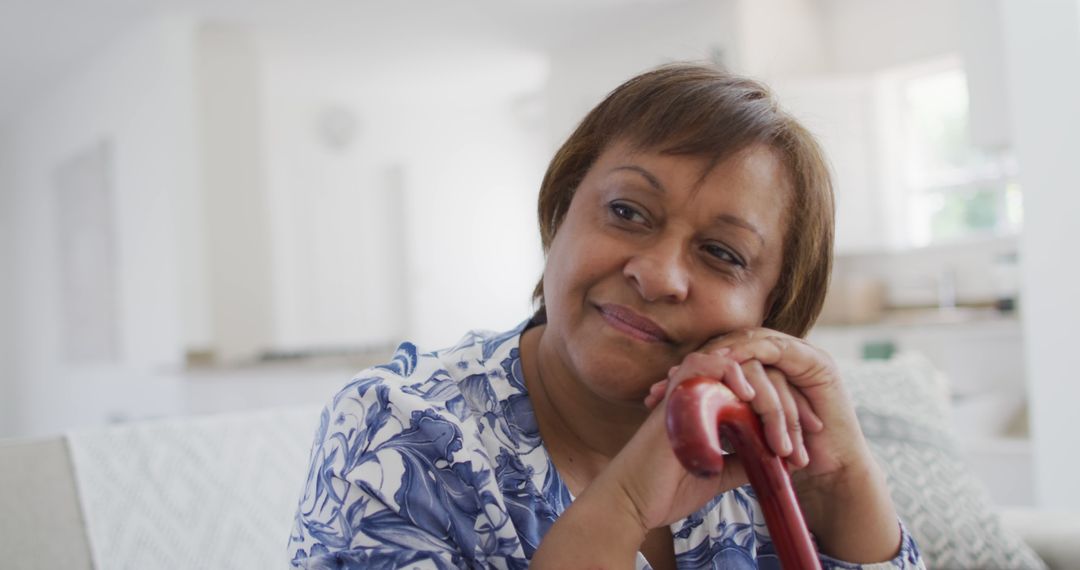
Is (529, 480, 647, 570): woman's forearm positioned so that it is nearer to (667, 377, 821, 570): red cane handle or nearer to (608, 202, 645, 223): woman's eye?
(667, 377, 821, 570): red cane handle

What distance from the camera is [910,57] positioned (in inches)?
205

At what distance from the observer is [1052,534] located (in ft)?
5.23

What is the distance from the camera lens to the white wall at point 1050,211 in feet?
8.18

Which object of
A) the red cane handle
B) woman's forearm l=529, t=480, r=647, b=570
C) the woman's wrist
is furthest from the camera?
the woman's wrist

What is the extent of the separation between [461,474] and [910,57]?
5114mm

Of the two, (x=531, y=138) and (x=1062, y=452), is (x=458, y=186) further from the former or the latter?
(x=1062, y=452)

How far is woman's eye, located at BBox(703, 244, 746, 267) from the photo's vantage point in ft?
2.93

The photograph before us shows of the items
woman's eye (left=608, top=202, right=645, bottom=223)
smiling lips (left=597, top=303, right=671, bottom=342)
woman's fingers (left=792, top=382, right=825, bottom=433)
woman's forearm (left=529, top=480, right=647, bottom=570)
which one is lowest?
woman's forearm (left=529, top=480, right=647, bottom=570)

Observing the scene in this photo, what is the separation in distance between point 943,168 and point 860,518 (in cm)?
490

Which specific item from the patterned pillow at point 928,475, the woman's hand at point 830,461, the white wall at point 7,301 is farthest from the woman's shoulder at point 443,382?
the white wall at point 7,301

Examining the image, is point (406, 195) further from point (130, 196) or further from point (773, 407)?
point (773, 407)

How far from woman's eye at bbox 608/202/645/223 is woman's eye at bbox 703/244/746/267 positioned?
0.24ft

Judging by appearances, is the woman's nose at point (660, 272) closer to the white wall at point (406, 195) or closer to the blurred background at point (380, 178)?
the blurred background at point (380, 178)

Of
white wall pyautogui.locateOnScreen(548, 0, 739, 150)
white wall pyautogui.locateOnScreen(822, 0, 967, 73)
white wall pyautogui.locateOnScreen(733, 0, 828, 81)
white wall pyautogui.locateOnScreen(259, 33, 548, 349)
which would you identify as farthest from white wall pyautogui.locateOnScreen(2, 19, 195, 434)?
white wall pyautogui.locateOnScreen(822, 0, 967, 73)
